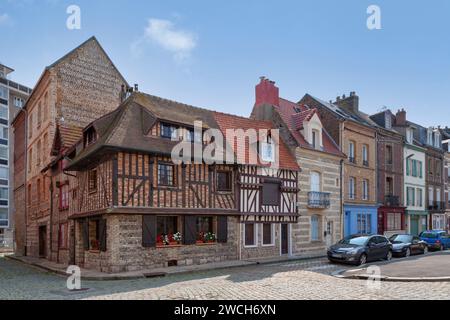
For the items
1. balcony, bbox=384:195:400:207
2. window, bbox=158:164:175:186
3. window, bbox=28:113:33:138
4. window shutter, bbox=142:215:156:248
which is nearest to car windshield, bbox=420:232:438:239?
balcony, bbox=384:195:400:207

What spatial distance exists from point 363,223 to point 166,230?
14.6 m

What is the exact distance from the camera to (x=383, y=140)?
1093 inches

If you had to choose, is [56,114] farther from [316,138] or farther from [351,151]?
[351,151]

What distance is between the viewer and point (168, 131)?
16.3 metres

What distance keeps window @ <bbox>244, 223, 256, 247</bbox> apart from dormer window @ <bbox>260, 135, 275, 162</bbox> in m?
3.11

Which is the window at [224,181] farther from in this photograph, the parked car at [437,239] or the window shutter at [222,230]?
the parked car at [437,239]

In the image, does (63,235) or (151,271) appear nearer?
(151,271)

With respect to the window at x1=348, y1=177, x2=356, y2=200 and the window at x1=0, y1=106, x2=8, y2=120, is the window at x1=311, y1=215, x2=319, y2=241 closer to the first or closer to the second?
the window at x1=348, y1=177, x2=356, y2=200

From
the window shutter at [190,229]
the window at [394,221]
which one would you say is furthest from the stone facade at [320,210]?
the window at [394,221]

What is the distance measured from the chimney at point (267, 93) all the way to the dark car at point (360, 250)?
9.13 m

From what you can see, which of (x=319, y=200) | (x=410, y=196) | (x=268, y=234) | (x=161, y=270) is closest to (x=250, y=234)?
(x=268, y=234)

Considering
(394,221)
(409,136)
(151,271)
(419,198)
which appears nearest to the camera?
(151,271)

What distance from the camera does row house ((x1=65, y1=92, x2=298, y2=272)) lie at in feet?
48.0
